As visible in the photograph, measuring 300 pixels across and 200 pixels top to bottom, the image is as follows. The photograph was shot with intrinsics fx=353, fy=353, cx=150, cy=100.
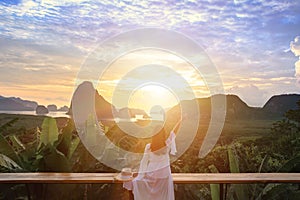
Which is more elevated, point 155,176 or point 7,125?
point 7,125

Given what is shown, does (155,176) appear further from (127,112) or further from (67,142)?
(127,112)

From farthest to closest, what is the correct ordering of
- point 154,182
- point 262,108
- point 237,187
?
1. point 262,108
2. point 237,187
3. point 154,182

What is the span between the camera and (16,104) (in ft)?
17.8

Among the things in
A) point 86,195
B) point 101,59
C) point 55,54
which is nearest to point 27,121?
point 55,54

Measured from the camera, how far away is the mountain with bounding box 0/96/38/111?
5.24 meters

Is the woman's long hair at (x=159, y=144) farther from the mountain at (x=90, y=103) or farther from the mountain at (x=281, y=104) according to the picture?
the mountain at (x=281, y=104)

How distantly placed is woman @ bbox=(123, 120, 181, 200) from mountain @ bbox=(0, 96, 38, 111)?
9.54ft

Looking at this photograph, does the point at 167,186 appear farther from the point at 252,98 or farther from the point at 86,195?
the point at 252,98

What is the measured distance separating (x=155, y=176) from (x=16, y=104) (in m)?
3.30

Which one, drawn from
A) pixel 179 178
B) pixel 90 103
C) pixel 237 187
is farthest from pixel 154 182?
pixel 90 103

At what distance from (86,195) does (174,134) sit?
1.38 metres

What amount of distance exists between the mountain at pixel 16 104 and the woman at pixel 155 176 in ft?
9.54

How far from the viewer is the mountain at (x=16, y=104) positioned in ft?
17.2

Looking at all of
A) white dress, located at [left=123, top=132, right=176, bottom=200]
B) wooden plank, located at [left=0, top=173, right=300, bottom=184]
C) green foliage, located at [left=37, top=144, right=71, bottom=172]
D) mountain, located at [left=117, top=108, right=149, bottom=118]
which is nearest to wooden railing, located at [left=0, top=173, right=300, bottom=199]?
wooden plank, located at [left=0, top=173, right=300, bottom=184]
